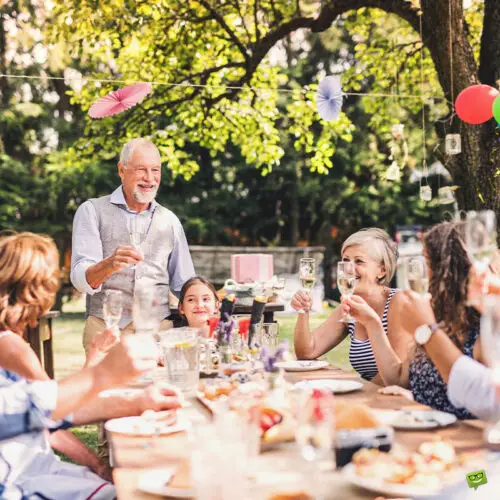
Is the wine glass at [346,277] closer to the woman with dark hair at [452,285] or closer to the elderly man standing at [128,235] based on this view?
the woman with dark hair at [452,285]

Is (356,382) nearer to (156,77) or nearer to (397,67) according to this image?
(156,77)

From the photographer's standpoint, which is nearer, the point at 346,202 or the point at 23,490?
the point at 23,490

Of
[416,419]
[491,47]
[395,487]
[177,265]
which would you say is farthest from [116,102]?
[395,487]

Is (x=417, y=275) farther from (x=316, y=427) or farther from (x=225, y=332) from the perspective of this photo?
(x=225, y=332)

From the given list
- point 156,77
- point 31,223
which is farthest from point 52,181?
point 156,77

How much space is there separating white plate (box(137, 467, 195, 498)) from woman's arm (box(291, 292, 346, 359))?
169cm

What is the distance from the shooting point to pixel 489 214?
1.67 meters

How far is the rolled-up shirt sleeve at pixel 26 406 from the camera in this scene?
5.50ft

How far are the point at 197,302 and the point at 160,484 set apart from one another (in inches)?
81.3

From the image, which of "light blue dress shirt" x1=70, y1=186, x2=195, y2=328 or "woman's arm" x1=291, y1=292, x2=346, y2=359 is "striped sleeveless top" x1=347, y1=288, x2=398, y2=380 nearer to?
"woman's arm" x1=291, y1=292, x2=346, y2=359

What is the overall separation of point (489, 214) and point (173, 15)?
20.8ft

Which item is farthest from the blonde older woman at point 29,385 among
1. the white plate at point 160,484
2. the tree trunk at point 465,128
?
the tree trunk at point 465,128

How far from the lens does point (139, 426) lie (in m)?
1.91

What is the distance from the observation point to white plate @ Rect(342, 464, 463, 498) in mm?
1341
